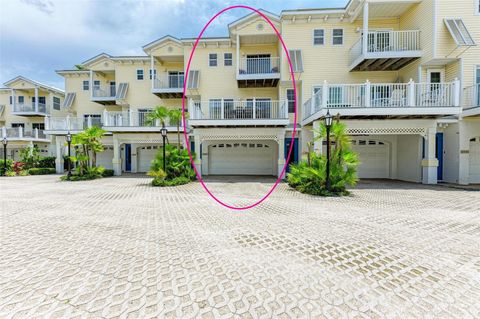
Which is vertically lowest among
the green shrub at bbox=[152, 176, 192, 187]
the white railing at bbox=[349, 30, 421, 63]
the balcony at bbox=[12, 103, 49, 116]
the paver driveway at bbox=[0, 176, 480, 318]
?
the paver driveway at bbox=[0, 176, 480, 318]

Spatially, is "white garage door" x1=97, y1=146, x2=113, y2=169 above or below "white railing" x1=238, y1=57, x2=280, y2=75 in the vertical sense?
below

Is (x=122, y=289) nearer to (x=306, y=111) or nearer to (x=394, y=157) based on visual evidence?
(x=306, y=111)

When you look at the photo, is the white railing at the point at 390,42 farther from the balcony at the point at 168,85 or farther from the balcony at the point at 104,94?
the balcony at the point at 104,94

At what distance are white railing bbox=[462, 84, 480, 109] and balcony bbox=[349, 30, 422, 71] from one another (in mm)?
3201

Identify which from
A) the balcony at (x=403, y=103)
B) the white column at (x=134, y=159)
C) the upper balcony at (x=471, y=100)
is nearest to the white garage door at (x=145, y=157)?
the white column at (x=134, y=159)

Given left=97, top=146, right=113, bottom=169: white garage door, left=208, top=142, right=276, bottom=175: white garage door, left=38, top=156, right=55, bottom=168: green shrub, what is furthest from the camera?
left=97, top=146, right=113, bottom=169: white garage door

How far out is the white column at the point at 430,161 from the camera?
12156 mm

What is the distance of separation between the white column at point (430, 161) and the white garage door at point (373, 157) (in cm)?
303

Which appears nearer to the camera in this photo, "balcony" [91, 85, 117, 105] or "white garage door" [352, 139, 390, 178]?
"white garage door" [352, 139, 390, 178]

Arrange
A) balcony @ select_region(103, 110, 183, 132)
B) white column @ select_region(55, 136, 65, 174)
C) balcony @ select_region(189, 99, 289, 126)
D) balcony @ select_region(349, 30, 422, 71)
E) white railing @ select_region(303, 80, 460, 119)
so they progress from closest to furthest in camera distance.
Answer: white railing @ select_region(303, 80, 460, 119)
balcony @ select_region(349, 30, 422, 71)
balcony @ select_region(189, 99, 289, 126)
balcony @ select_region(103, 110, 183, 132)
white column @ select_region(55, 136, 65, 174)

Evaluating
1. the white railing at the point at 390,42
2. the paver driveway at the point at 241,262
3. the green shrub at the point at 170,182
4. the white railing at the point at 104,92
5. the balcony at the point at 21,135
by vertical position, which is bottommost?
the paver driveway at the point at 241,262

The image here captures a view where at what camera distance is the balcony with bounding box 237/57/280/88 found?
15432 mm

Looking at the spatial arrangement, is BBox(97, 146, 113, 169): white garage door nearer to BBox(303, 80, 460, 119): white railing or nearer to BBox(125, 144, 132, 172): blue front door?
BBox(125, 144, 132, 172): blue front door

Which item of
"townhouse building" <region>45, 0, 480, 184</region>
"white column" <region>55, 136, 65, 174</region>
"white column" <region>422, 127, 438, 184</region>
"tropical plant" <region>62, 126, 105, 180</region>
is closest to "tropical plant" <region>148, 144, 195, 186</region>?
"townhouse building" <region>45, 0, 480, 184</region>
